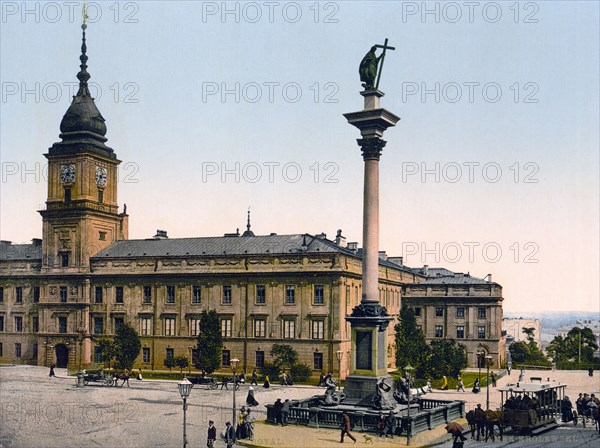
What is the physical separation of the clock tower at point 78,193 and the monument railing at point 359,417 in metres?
47.0

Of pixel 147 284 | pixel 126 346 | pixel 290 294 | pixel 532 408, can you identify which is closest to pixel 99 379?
pixel 126 346

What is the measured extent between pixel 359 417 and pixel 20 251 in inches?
2484

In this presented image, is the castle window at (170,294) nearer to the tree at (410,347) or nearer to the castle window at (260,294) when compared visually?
the castle window at (260,294)

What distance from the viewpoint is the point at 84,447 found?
104ft

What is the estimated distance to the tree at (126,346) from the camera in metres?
67.3

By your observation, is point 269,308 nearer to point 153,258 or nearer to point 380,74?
point 153,258

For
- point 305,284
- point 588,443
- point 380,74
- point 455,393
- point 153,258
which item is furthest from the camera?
point 153,258

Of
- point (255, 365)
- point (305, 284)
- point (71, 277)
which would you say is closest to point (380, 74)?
point (305, 284)

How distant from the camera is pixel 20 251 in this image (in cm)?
8762

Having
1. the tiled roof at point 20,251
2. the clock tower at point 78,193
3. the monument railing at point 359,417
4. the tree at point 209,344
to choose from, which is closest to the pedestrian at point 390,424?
the monument railing at point 359,417

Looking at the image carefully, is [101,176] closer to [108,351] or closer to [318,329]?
[108,351]

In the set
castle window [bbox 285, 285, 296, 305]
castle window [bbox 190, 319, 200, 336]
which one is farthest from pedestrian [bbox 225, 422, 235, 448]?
castle window [bbox 190, 319, 200, 336]

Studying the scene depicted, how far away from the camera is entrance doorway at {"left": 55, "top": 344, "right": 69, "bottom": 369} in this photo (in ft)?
258

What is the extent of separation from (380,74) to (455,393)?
27.5m
